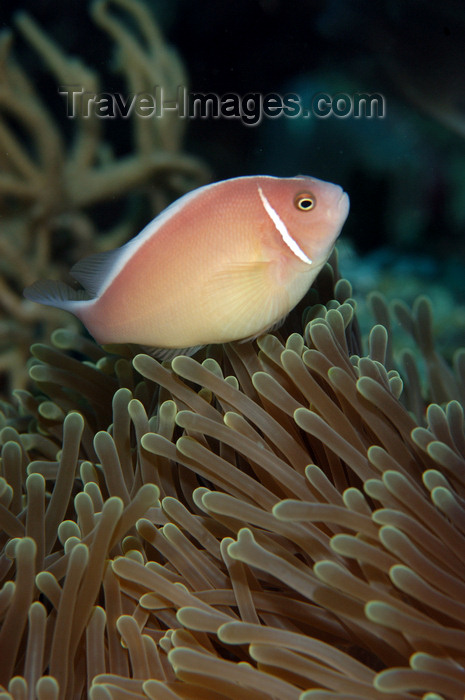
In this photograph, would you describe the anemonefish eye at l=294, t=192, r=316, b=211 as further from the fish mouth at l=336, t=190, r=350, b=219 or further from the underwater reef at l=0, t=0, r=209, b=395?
the underwater reef at l=0, t=0, r=209, b=395

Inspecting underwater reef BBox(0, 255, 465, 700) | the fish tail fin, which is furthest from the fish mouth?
the fish tail fin

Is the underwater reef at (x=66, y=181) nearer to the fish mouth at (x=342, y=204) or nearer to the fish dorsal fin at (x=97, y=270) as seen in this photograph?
the fish dorsal fin at (x=97, y=270)

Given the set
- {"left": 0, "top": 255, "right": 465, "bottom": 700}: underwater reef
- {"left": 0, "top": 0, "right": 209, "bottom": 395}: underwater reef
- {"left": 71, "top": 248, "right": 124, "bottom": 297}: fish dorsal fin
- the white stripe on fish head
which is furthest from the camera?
{"left": 0, "top": 0, "right": 209, "bottom": 395}: underwater reef

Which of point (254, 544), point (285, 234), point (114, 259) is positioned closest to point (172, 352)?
point (114, 259)

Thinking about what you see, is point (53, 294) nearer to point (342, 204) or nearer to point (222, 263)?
point (222, 263)

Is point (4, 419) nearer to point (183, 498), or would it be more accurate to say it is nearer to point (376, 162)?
point (183, 498)

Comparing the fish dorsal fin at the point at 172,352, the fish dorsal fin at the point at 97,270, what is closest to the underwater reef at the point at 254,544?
the fish dorsal fin at the point at 172,352
